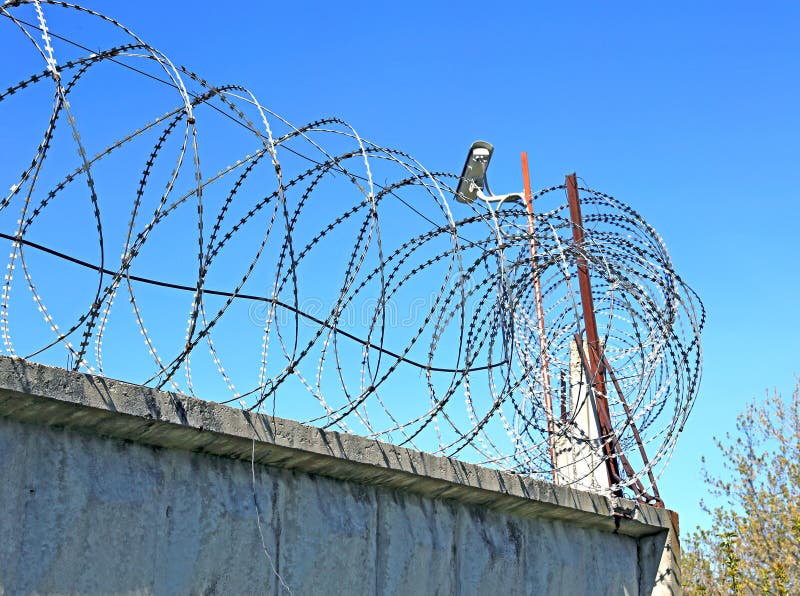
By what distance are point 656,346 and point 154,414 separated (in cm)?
381

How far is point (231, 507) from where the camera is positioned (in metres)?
4.92

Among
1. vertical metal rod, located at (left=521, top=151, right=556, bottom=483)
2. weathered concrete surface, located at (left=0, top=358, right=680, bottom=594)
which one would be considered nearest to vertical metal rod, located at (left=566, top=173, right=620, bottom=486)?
vertical metal rod, located at (left=521, top=151, right=556, bottom=483)

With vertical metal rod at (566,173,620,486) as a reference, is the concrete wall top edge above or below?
below

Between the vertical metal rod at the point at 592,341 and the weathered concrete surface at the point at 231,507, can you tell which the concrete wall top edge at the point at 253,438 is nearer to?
the weathered concrete surface at the point at 231,507

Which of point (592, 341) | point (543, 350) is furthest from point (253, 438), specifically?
point (592, 341)

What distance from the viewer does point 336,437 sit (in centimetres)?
531

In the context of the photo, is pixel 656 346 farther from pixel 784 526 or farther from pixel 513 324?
pixel 784 526

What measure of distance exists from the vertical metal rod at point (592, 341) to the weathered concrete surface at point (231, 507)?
0.80m

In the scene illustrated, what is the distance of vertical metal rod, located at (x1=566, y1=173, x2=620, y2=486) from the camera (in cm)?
731

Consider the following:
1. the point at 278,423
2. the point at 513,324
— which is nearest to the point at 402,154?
the point at 513,324

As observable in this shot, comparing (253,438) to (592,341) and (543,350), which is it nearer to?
(543,350)

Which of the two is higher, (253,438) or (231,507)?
(253,438)

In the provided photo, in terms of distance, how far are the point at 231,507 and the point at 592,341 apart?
3.85m

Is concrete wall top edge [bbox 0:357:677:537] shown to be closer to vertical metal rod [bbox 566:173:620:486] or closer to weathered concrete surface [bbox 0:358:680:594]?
weathered concrete surface [bbox 0:358:680:594]
